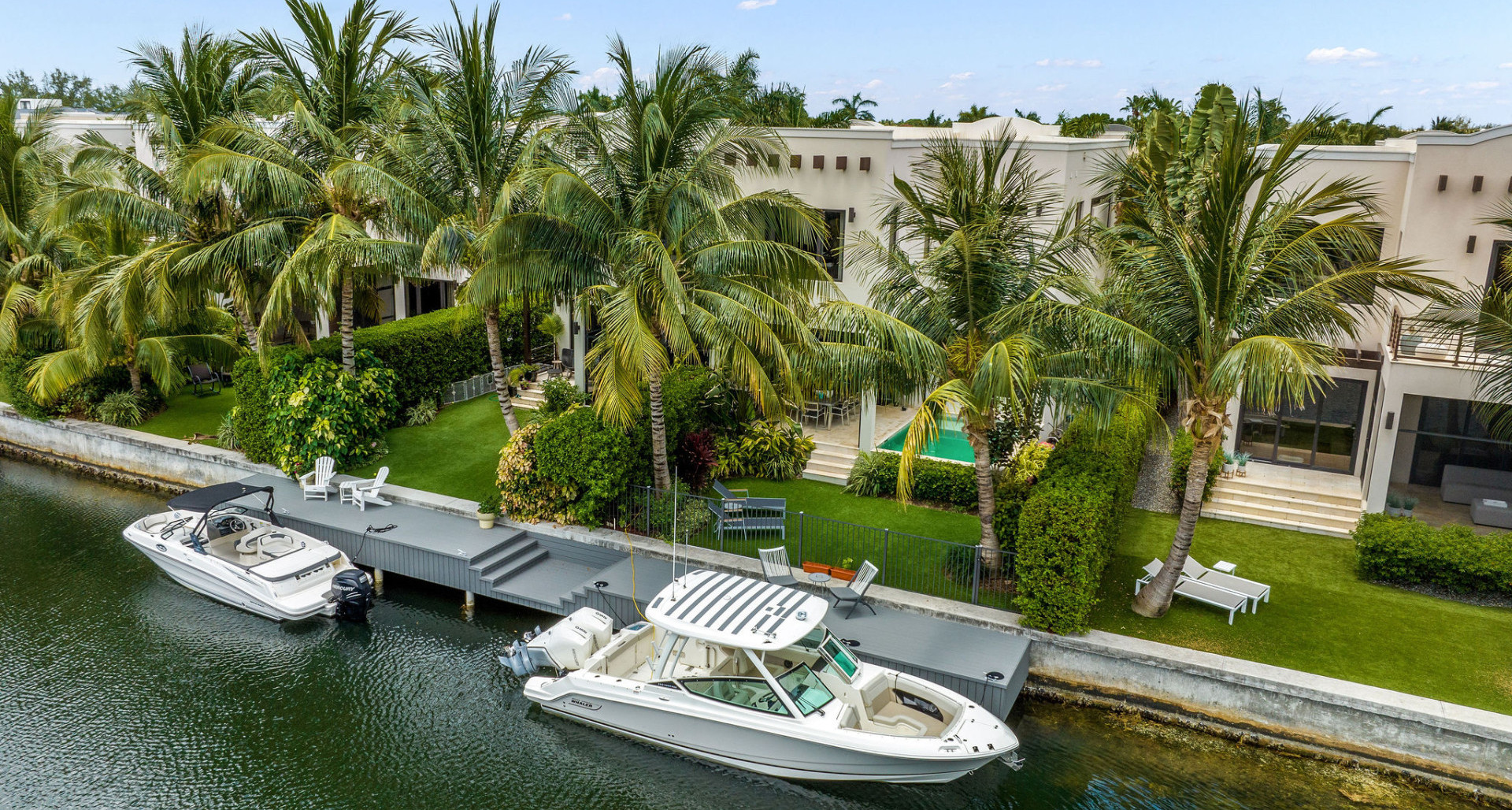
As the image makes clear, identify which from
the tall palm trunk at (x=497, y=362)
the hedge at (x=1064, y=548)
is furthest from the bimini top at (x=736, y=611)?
the tall palm trunk at (x=497, y=362)

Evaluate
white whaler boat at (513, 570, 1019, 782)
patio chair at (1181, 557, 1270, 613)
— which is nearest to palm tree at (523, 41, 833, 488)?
white whaler boat at (513, 570, 1019, 782)

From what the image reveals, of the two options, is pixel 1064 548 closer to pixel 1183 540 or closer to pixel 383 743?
pixel 1183 540

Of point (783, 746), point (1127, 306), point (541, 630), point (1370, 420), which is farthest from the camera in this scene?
point (1370, 420)

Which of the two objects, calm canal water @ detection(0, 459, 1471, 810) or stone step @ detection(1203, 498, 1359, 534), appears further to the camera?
stone step @ detection(1203, 498, 1359, 534)

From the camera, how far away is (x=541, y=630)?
15.6 metres

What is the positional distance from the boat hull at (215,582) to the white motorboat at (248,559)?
0.05 ft

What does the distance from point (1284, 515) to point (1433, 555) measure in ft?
12.2

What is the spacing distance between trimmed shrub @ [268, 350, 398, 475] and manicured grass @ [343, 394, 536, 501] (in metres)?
0.68

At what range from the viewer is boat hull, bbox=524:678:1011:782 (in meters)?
11.8

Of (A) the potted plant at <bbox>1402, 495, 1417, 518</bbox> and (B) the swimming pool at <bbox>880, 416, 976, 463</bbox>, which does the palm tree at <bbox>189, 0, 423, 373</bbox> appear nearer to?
(B) the swimming pool at <bbox>880, 416, 976, 463</bbox>

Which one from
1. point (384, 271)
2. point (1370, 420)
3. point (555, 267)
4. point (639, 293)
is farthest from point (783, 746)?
point (1370, 420)

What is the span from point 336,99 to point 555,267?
8471 mm

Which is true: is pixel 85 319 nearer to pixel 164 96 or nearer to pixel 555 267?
pixel 164 96

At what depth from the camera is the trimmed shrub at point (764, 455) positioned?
20.6 metres
